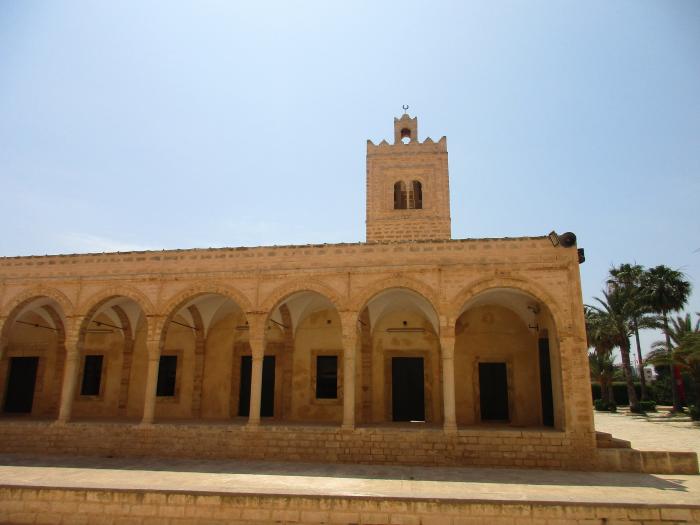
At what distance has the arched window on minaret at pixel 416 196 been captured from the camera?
2019cm

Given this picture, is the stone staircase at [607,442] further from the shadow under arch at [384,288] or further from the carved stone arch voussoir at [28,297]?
the carved stone arch voussoir at [28,297]

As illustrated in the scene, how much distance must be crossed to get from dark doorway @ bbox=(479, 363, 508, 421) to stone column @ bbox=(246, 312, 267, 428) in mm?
6289

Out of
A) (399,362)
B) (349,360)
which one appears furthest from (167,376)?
(399,362)

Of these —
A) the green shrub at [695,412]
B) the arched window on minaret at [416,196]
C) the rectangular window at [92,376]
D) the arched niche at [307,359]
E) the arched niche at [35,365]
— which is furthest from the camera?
the green shrub at [695,412]

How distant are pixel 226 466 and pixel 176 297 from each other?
4608 mm

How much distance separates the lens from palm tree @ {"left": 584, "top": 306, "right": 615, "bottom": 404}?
29.4 m

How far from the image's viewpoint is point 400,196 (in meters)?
20.4

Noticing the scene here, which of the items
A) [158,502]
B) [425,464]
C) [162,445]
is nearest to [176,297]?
[162,445]

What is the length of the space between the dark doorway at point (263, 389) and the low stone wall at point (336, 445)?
2773 mm

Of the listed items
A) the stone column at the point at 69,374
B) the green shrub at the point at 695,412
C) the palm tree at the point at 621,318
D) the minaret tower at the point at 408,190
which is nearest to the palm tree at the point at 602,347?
the palm tree at the point at 621,318

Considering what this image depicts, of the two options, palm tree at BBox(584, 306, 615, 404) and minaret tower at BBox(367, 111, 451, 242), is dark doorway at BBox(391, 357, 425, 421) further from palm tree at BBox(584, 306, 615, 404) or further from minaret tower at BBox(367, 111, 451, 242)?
palm tree at BBox(584, 306, 615, 404)

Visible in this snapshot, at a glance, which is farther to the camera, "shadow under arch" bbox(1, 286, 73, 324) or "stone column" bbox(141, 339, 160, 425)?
"shadow under arch" bbox(1, 286, 73, 324)

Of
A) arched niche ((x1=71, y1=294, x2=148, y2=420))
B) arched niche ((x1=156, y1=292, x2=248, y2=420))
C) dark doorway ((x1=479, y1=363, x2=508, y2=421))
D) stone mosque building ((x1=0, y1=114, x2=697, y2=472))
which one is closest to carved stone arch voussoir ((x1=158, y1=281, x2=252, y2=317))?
stone mosque building ((x1=0, y1=114, x2=697, y2=472))

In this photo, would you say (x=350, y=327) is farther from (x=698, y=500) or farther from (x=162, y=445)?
(x=698, y=500)
